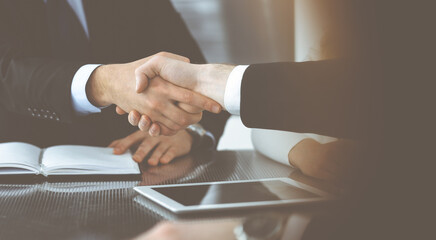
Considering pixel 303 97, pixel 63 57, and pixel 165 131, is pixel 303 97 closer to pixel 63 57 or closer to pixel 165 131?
pixel 165 131

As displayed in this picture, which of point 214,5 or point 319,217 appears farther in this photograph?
point 214,5

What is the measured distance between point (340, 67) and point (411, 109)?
0.31 meters

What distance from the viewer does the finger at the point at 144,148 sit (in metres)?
1.23

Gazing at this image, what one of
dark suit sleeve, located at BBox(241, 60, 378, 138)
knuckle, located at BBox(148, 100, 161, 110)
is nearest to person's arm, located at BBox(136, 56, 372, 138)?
dark suit sleeve, located at BBox(241, 60, 378, 138)

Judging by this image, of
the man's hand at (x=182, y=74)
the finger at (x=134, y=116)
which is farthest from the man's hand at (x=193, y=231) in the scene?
the finger at (x=134, y=116)

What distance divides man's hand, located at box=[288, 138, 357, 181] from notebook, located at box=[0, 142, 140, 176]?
39cm

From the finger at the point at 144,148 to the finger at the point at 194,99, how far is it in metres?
0.14

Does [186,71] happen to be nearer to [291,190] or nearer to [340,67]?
[340,67]

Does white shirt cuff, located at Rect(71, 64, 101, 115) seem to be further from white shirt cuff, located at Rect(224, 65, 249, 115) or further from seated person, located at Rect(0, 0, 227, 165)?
white shirt cuff, located at Rect(224, 65, 249, 115)

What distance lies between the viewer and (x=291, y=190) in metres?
0.85

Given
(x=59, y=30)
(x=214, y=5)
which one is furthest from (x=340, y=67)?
(x=214, y=5)

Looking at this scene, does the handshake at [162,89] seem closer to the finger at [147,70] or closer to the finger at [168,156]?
the finger at [147,70]

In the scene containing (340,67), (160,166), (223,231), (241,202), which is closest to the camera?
(223,231)

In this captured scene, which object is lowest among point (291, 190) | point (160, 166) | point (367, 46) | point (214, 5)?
point (214, 5)
